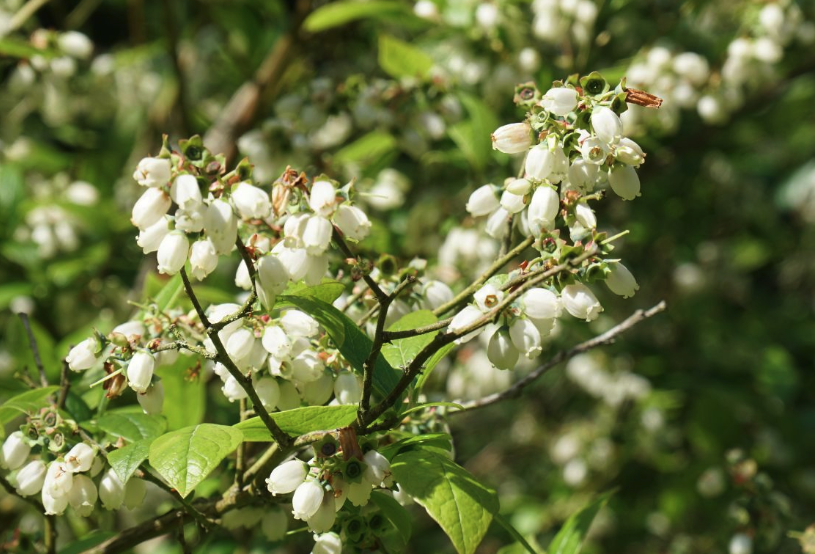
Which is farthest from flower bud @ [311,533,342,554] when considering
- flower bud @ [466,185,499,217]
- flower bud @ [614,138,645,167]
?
flower bud @ [614,138,645,167]

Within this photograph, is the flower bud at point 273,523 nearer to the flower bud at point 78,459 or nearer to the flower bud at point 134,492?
the flower bud at point 134,492

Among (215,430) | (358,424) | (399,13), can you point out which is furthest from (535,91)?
(399,13)

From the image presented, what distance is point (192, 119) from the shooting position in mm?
3578

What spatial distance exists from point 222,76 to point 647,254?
7.45 feet

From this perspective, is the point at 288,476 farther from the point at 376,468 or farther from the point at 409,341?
the point at 409,341

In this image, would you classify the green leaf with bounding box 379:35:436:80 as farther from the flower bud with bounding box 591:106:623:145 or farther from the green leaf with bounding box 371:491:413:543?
the green leaf with bounding box 371:491:413:543

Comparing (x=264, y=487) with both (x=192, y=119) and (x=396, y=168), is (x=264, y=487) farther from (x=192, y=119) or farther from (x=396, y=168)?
(x=192, y=119)

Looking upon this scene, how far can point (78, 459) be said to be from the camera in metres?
1.36

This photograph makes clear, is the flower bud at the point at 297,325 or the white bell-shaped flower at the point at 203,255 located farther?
the flower bud at the point at 297,325

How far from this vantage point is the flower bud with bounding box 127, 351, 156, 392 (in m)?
1.36

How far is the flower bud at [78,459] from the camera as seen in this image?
1360 millimetres

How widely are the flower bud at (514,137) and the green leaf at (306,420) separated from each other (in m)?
0.48

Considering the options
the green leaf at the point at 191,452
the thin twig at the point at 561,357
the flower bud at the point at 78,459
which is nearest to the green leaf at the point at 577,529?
the thin twig at the point at 561,357

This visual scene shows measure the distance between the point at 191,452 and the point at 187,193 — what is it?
1.21 ft
